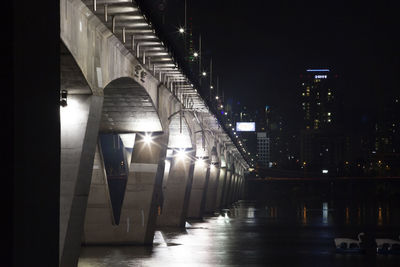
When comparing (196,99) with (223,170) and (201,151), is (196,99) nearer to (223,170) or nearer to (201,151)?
(201,151)

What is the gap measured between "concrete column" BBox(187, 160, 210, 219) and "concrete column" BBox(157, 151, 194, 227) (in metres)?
13.9

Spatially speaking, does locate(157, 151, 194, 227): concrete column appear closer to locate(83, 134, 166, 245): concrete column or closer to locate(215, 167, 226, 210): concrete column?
locate(83, 134, 166, 245): concrete column

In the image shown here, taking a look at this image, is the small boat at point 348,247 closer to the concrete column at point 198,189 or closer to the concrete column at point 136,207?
the concrete column at point 136,207

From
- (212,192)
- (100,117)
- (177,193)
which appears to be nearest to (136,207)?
(100,117)

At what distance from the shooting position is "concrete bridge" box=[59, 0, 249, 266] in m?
21.6

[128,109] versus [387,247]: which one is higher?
[128,109]

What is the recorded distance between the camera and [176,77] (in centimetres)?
3878

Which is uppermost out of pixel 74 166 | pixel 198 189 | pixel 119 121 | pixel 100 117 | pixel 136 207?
pixel 119 121

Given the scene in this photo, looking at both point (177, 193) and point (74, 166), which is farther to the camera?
point (177, 193)

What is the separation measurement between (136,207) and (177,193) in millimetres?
17680

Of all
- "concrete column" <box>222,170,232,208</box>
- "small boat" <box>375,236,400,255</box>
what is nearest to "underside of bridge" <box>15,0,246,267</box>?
"small boat" <box>375,236,400,255</box>

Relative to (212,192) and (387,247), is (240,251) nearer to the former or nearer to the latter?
(387,247)

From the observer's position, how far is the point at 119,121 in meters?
36.5
